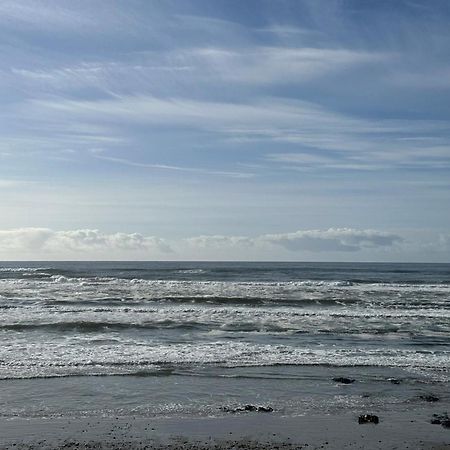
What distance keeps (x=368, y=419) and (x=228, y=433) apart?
2.58 m

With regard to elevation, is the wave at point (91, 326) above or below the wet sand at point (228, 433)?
above

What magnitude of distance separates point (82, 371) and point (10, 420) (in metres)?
3.60

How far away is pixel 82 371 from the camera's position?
12.8m

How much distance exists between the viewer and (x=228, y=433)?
28.5 feet

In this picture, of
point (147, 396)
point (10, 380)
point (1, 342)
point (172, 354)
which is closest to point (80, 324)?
point (1, 342)

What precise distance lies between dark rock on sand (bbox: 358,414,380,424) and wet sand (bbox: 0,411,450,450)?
0.39ft

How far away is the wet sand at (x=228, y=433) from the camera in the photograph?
26.8 ft

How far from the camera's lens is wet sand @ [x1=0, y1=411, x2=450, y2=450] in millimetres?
8164

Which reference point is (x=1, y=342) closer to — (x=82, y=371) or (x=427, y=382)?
(x=82, y=371)

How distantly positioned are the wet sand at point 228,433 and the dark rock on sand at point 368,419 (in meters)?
0.12

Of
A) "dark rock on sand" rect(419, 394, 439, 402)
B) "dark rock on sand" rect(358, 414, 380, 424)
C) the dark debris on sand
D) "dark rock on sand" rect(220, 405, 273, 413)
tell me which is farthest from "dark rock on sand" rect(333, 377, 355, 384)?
the dark debris on sand

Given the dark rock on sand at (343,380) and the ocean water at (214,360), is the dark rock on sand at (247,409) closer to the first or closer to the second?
the ocean water at (214,360)

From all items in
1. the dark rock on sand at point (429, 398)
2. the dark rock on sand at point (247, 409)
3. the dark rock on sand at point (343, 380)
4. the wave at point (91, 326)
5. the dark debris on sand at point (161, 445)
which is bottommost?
the dark debris on sand at point (161, 445)

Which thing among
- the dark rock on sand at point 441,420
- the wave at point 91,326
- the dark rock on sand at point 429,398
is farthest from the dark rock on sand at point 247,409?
the wave at point 91,326
